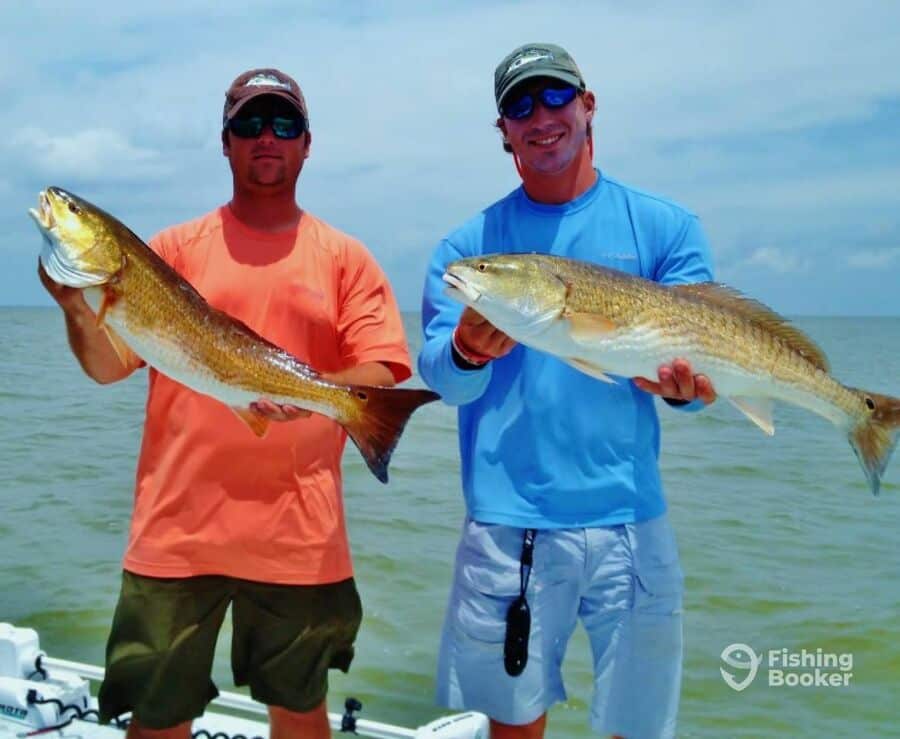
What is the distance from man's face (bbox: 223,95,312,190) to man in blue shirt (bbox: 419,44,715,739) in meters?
0.69

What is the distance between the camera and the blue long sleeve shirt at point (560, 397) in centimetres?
350


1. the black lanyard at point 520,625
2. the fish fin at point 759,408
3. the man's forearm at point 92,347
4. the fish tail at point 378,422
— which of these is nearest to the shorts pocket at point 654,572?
the black lanyard at point 520,625

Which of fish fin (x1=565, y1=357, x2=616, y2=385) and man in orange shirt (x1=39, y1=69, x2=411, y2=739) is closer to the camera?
fish fin (x1=565, y1=357, x2=616, y2=385)

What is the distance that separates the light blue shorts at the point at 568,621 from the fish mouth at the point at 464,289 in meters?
0.91

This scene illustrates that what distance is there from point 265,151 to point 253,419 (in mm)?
1019

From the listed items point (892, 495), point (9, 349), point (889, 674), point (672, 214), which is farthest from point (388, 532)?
point (9, 349)

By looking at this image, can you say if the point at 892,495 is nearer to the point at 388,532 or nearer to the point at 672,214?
the point at 388,532

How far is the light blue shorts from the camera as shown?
350 centimetres

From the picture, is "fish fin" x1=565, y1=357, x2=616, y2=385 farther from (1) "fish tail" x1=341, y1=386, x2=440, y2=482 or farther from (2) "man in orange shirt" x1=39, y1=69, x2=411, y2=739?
(2) "man in orange shirt" x1=39, y1=69, x2=411, y2=739

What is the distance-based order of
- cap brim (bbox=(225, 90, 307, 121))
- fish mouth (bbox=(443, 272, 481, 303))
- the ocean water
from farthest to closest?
the ocean water < cap brim (bbox=(225, 90, 307, 121)) < fish mouth (bbox=(443, 272, 481, 303))

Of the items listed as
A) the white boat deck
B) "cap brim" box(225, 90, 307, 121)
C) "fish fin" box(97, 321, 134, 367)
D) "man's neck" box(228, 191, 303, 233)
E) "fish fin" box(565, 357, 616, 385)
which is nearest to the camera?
"fish fin" box(565, 357, 616, 385)

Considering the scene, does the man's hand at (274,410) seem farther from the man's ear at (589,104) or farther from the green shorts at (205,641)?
the man's ear at (589,104)

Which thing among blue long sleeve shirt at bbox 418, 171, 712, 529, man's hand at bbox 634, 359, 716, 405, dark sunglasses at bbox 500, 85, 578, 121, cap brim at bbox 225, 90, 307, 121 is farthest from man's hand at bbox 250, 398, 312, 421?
dark sunglasses at bbox 500, 85, 578, 121

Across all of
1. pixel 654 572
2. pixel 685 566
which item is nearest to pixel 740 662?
pixel 685 566
